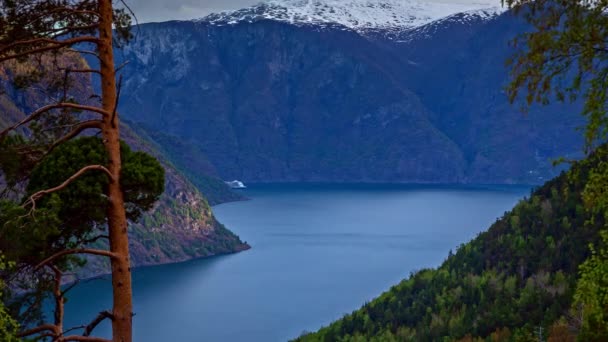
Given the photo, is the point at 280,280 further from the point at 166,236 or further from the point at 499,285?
the point at 499,285

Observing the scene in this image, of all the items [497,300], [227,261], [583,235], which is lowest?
[227,261]

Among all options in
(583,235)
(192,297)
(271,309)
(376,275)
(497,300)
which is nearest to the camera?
(497,300)

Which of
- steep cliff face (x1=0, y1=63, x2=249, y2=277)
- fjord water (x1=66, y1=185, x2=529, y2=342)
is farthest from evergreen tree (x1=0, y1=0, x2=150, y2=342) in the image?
steep cliff face (x1=0, y1=63, x2=249, y2=277)

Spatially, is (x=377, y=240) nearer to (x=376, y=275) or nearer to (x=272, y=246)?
(x=272, y=246)

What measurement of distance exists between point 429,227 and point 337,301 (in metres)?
77.6

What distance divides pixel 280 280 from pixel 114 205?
4475 inches

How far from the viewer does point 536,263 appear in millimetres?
58812

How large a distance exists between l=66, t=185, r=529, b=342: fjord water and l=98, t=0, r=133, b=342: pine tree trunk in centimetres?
7612

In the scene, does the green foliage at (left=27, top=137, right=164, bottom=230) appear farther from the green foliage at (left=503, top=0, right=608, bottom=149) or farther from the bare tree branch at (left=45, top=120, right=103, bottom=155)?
the green foliage at (left=503, top=0, right=608, bottom=149)

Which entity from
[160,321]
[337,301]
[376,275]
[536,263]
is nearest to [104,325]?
[160,321]

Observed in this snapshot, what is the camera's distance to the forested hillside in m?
49.1

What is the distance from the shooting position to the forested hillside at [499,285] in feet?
161

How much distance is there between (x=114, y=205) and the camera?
1230 centimetres

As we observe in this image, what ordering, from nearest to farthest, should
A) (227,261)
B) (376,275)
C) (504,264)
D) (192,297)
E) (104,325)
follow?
(504,264) → (104,325) → (192,297) → (376,275) → (227,261)
